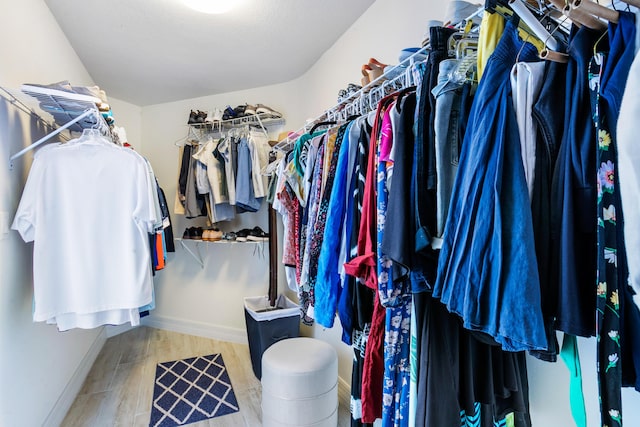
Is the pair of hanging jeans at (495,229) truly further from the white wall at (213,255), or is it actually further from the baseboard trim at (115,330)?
the baseboard trim at (115,330)

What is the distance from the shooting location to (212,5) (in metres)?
1.66

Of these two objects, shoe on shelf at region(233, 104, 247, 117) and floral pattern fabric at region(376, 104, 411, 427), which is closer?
floral pattern fabric at region(376, 104, 411, 427)

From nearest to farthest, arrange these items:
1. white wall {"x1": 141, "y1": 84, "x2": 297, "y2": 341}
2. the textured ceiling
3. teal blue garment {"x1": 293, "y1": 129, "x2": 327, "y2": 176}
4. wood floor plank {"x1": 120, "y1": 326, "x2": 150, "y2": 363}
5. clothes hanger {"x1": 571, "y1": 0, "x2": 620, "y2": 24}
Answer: clothes hanger {"x1": 571, "y1": 0, "x2": 620, "y2": 24}
teal blue garment {"x1": 293, "y1": 129, "x2": 327, "y2": 176}
the textured ceiling
wood floor plank {"x1": 120, "y1": 326, "x2": 150, "y2": 363}
white wall {"x1": 141, "y1": 84, "x2": 297, "y2": 341}

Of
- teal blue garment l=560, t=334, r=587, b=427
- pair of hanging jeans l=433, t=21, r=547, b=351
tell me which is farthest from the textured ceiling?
teal blue garment l=560, t=334, r=587, b=427

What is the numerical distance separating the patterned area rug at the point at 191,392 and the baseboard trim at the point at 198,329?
1.18 ft

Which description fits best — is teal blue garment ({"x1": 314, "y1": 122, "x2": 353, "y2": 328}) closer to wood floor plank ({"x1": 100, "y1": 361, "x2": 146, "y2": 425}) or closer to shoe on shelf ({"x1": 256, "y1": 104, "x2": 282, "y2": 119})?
wood floor plank ({"x1": 100, "y1": 361, "x2": 146, "y2": 425})

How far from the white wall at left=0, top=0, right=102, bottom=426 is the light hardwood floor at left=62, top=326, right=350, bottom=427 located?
0.22 meters

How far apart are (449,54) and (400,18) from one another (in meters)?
0.94

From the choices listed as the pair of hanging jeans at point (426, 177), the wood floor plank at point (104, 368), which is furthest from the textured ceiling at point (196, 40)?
the wood floor plank at point (104, 368)

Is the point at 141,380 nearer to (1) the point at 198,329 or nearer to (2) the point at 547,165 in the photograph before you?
(1) the point at 198,329

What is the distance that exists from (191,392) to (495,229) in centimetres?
229

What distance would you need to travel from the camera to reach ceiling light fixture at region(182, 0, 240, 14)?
1.64 meters

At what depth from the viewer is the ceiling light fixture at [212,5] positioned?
164cm

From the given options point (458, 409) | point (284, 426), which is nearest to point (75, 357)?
point (284, 426)
